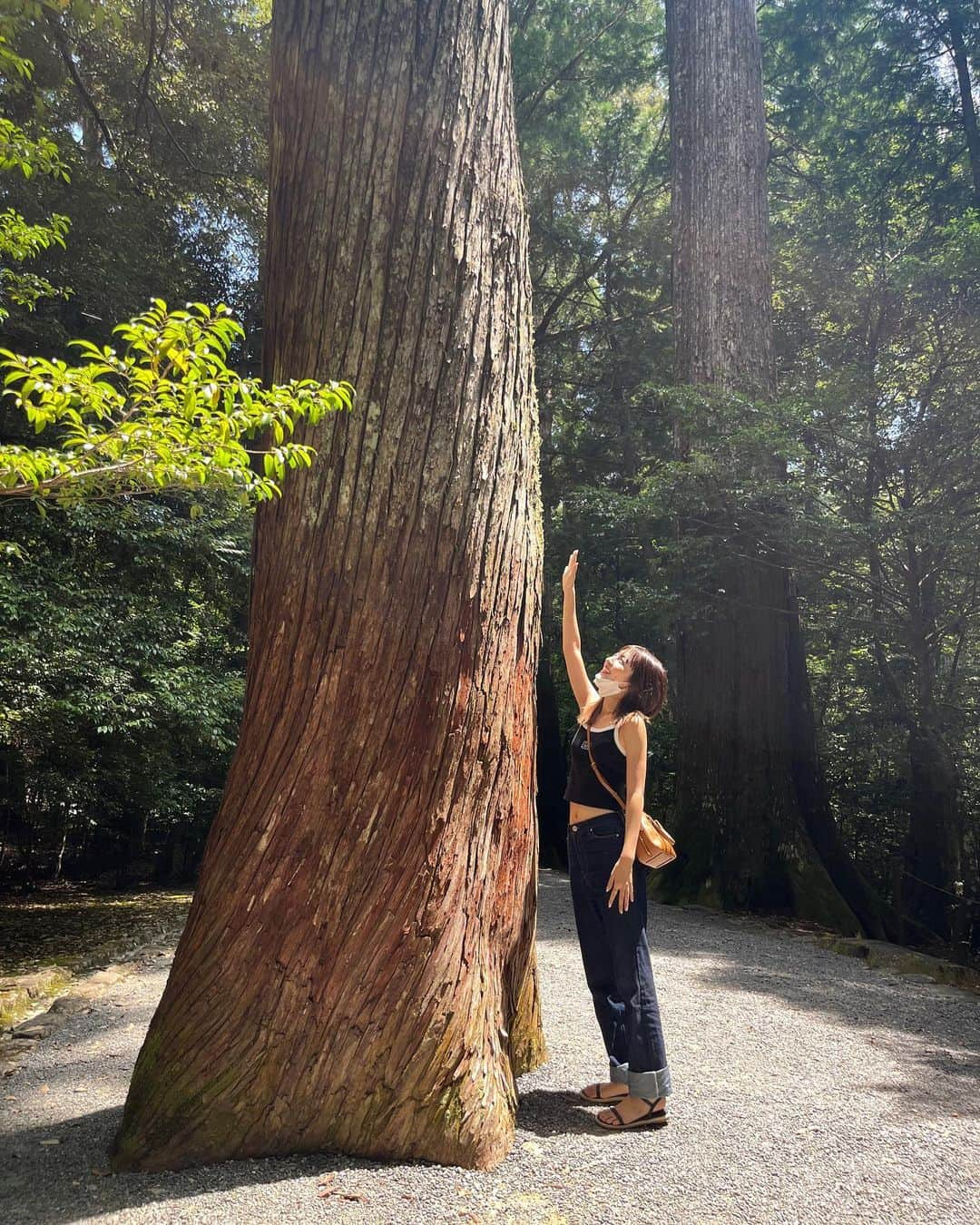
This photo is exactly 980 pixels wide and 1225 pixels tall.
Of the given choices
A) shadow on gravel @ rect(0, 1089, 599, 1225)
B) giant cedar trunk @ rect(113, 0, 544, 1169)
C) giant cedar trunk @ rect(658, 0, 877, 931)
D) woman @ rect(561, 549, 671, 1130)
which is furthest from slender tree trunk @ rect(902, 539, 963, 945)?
shadow on gravel @ rect(0, 1089, 599, 1225)

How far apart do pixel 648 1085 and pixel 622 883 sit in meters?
0.63

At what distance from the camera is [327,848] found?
266 centimetres

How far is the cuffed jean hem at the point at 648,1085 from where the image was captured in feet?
9.53

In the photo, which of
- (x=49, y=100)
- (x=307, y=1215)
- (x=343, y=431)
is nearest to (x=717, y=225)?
(x=49, y=100)

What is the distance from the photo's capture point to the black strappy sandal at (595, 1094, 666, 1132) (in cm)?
285

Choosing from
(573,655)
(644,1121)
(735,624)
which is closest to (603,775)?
(573,655)

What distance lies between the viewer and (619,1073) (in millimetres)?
3006

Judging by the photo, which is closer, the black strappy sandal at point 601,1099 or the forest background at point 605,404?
the black strappy sandal at point 601,1099

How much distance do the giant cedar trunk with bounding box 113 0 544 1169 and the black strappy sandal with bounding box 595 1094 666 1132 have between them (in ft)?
1.01

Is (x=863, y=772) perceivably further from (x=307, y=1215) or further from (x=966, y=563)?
(x=307, y=1215)

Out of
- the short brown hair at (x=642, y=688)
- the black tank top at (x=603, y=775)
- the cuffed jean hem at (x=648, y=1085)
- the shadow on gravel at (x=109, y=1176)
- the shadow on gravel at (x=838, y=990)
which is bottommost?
the shadow on gravel at (x=109, y=1176)

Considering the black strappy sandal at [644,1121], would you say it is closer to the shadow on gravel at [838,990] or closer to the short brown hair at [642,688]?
the shadow on gravel at [838,990]

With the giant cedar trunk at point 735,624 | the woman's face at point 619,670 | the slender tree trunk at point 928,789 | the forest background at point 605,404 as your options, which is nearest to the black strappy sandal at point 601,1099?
the woman's face at point 619,670

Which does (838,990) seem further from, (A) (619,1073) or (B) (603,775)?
(B) (603,775)
